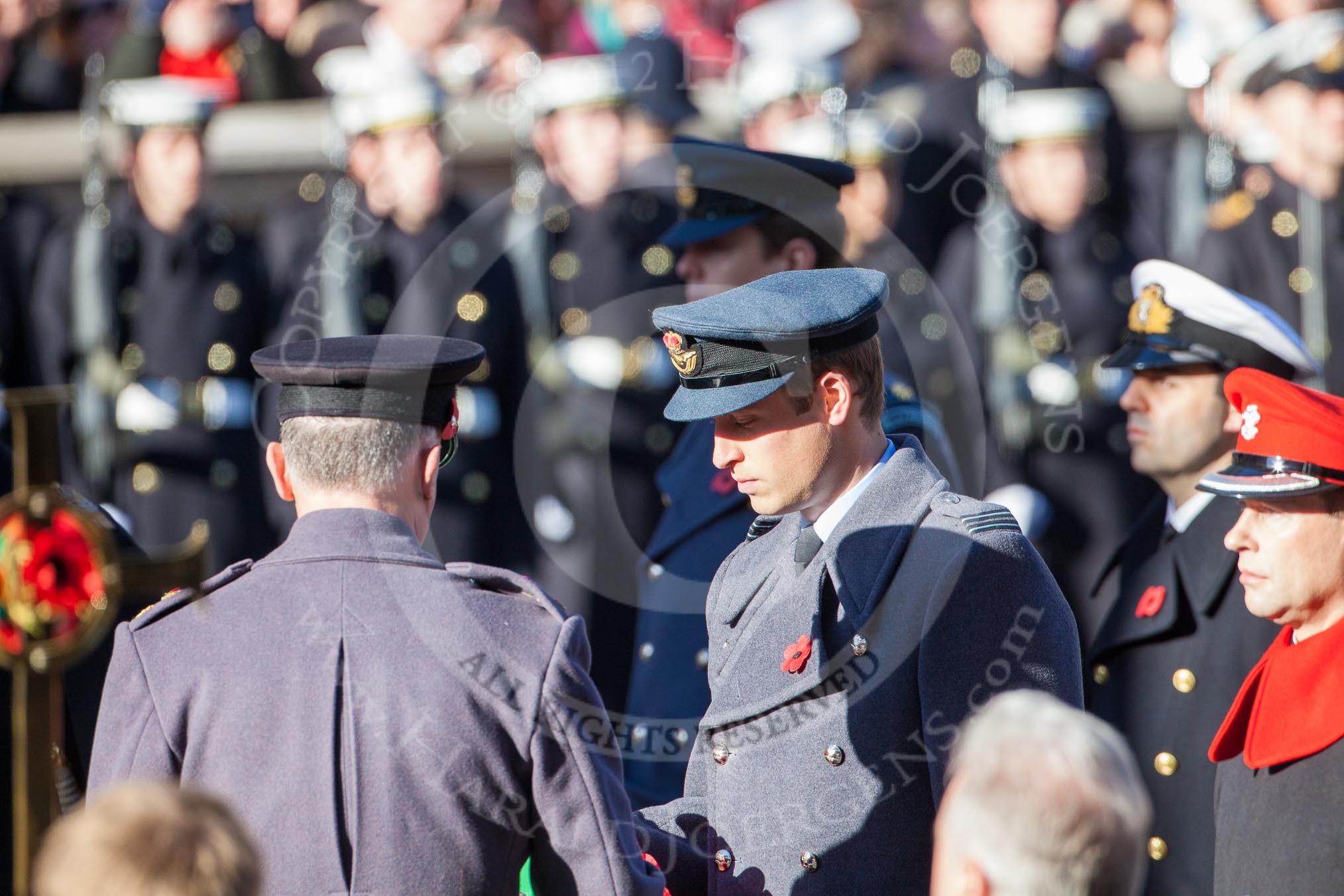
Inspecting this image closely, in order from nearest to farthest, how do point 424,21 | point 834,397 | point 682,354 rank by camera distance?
point 834,397 → point 682,354 → point 424,21

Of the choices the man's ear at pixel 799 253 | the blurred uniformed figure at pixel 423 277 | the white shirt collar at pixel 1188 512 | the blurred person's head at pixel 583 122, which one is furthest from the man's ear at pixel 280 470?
the blurred person's head at pixel 583 122

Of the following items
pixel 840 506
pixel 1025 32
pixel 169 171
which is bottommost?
pixel 840 506

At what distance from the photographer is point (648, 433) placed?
6.35 metres

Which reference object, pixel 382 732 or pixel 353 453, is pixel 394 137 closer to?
pixel 353 453

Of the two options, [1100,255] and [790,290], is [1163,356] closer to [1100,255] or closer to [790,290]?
[790,290]

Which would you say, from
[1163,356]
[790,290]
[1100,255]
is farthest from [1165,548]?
[1100,255]

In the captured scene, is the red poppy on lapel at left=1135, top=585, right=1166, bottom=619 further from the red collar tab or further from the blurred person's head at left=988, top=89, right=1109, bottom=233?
the blurred person's head at left=988, top=89, right=1109, bottom=233

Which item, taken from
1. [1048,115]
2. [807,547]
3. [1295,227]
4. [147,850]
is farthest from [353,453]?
[1295,227]

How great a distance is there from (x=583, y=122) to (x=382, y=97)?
79 cm

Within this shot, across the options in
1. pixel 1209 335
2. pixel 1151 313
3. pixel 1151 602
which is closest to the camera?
pixel 1151 602

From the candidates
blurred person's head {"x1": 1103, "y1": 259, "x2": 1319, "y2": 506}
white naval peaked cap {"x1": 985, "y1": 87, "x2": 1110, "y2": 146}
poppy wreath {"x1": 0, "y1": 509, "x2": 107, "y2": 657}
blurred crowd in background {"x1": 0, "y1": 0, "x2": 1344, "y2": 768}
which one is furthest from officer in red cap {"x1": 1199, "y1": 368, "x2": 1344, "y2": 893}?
white naval peaked cap {"x1": 985, "y1": 87, "x2": 1110, "y2": 146}

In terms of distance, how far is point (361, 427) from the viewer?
9.12ft

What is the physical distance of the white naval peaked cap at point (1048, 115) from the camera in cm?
655

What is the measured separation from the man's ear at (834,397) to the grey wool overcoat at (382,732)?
584mm
